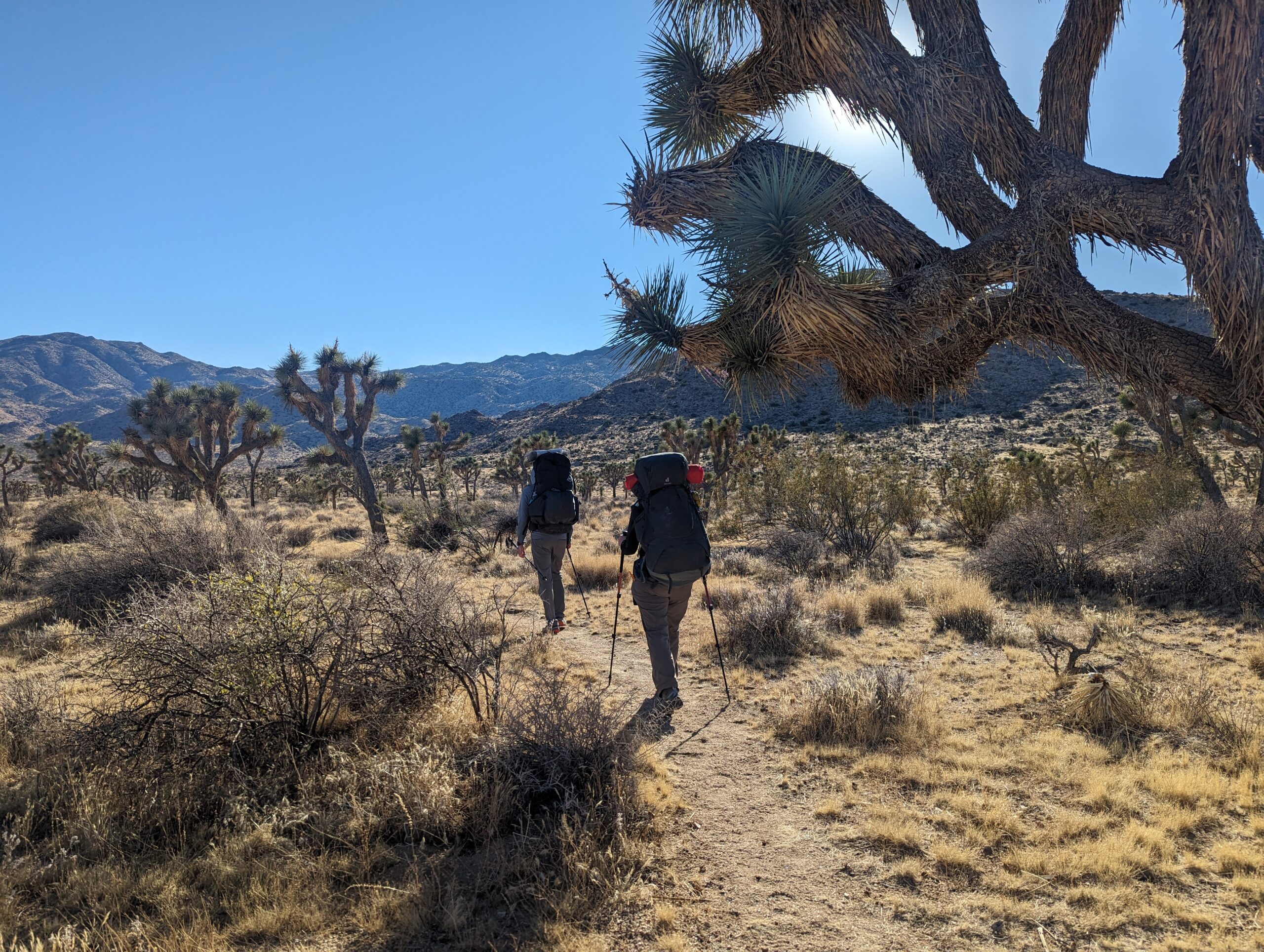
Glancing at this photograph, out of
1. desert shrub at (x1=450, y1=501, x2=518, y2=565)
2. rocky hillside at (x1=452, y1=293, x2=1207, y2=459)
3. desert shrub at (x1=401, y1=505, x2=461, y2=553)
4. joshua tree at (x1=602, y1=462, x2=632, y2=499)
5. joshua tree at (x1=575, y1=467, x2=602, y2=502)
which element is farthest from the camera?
rocky hillside at (x1=452, y1=293, x2=1207, y2=459)

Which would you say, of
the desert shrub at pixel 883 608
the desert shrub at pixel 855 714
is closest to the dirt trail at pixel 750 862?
the desert shrub at pixel 855 714

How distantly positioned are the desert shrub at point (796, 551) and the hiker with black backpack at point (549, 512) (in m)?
5.08

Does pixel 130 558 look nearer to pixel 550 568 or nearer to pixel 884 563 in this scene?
pixel 550 568

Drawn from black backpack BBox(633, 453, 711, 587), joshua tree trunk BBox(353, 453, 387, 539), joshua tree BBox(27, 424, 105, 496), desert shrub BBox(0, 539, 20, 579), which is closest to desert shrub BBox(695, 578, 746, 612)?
black backpack BBox(633, 453, 711, 587)

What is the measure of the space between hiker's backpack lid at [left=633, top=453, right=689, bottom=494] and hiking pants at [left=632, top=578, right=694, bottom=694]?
0.81 metres

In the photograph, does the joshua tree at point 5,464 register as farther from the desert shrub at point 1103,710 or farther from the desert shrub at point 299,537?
the desert shrub at point 1103,710

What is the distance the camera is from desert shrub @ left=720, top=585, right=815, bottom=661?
6.82m

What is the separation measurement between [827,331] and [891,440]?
4326 centimetres

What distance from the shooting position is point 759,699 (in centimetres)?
559

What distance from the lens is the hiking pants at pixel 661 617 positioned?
5090mm

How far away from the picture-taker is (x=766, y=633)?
6.98 meters

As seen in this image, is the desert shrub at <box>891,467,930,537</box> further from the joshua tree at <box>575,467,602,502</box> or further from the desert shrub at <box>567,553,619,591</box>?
the joshua tree at <box>575,467,602,502</box>

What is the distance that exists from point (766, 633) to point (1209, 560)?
622 cm

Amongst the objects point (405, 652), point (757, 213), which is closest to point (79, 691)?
point (405, 652)
